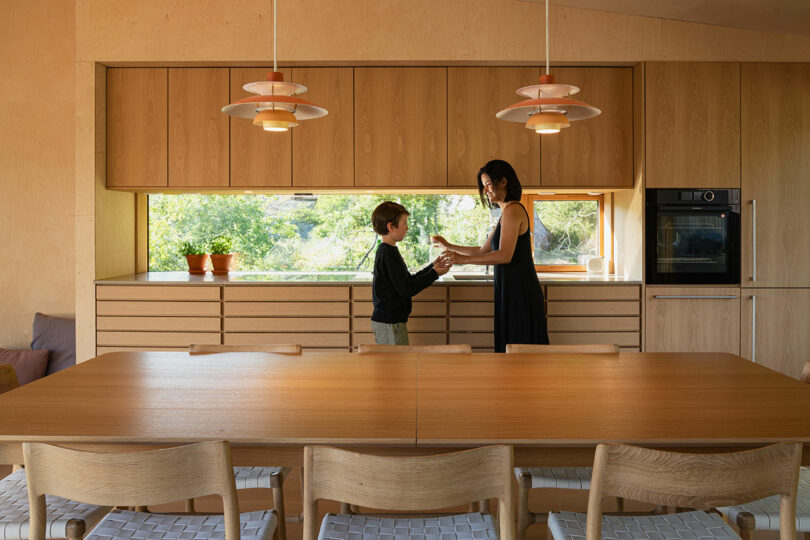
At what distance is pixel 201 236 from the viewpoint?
5344 millimetres

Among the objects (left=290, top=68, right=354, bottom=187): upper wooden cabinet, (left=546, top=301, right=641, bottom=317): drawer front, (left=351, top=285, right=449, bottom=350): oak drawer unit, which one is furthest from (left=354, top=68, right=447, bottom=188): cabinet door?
(left=546, top=301, right=641, bottom=317): drawer front

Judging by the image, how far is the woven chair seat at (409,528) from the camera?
1.69 metres

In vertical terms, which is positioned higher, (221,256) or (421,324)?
(221,256)

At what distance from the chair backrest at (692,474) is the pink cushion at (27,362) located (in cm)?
425

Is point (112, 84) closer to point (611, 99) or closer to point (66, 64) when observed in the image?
point (66, 64)

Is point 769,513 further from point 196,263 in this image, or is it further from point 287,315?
point 196,263

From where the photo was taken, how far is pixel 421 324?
4496 millimetres

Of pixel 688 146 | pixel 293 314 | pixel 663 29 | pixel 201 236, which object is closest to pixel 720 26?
pixel 663 29

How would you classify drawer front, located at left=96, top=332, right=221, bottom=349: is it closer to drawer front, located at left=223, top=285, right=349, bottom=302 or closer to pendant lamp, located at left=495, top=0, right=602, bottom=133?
drawer front, located at left=223, top=285, right=349, bottom=302

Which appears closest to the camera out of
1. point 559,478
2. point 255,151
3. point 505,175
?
point 559,478

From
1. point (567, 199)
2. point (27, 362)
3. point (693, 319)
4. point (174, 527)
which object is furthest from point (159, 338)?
point (693, 319)

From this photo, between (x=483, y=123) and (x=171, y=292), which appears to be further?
(x=483, y=123)

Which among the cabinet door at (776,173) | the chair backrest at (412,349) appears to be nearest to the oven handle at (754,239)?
the cabinet door at (776,173)

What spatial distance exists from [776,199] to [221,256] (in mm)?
3699
